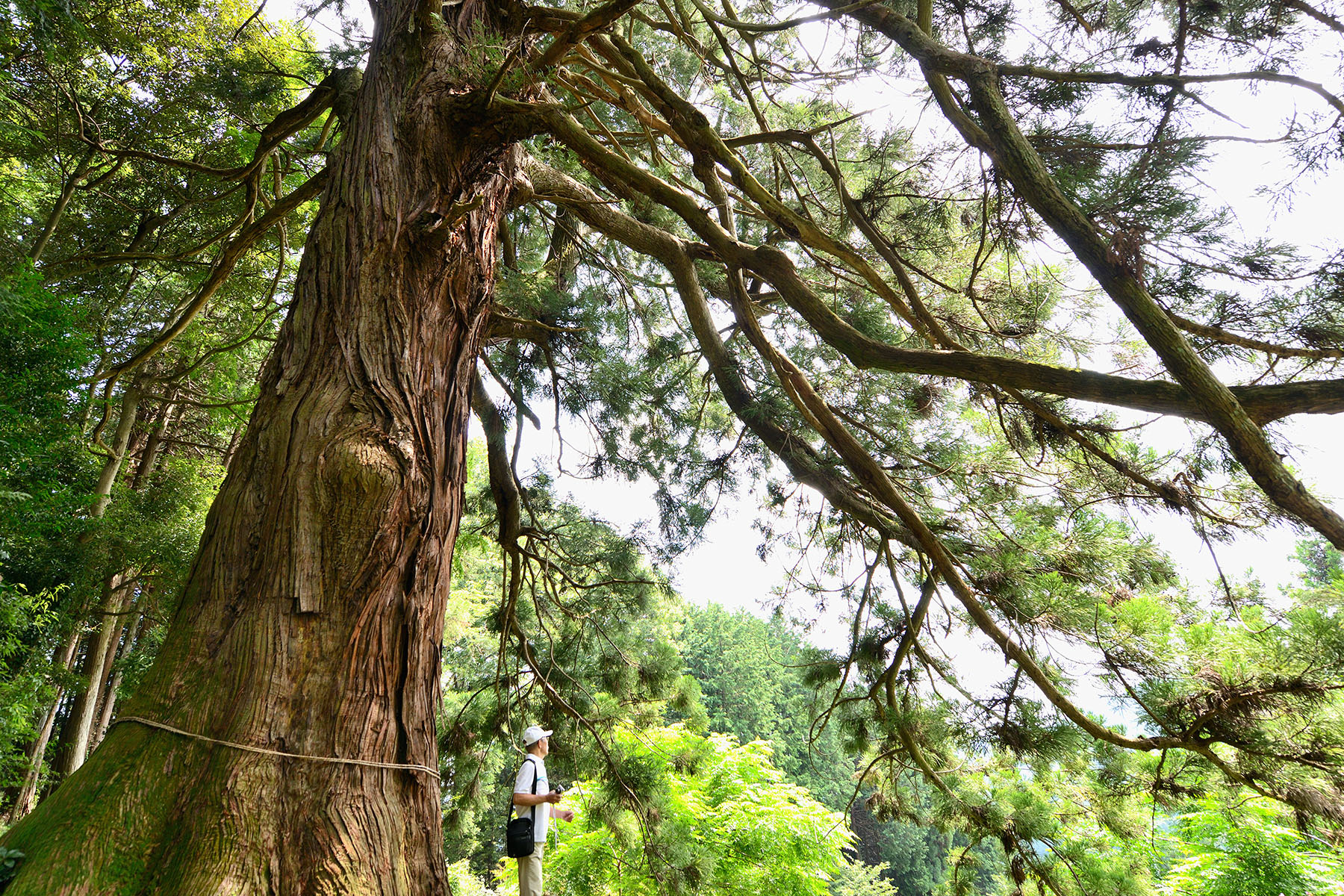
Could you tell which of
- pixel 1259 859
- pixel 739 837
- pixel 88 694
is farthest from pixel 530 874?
pixel 739 837

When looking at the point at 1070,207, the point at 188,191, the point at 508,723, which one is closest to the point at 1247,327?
the point at 1070,207

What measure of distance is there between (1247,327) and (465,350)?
216cm

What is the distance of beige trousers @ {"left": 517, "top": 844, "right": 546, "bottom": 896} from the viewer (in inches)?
119

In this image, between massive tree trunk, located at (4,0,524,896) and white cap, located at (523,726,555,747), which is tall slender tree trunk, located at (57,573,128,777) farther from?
massive tree trunk, located at (4,0,524,896)

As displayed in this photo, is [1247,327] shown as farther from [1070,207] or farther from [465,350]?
[465,350]

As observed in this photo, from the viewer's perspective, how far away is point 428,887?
1427 mm

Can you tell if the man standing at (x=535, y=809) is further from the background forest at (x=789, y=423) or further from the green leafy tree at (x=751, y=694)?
the green leafy tree at (x=751, y=694)

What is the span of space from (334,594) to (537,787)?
200 cm

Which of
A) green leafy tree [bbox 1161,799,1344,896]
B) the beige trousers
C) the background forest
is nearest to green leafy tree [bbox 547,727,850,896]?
the background forest

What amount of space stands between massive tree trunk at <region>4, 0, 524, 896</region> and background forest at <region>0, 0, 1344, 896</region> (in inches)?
7.7

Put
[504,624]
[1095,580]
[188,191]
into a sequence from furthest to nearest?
[188,191] → [504,624] → [1095,580]

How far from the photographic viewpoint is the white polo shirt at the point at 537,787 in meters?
3.04

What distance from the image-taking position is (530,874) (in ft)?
9.91

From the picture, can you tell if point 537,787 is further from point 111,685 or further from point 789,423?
point 111,685
